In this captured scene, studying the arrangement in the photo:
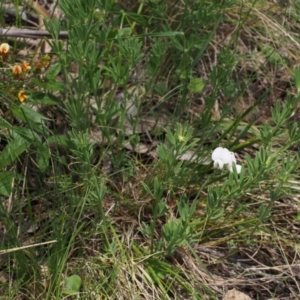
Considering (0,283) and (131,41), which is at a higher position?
(131,41)

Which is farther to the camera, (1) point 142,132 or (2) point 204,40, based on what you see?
(1) point 142,132

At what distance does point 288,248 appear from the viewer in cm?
213

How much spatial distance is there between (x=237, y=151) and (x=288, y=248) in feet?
1.41

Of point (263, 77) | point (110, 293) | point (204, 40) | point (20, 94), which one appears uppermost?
point (204, 40)

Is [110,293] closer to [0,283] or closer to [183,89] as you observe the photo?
[0,283]

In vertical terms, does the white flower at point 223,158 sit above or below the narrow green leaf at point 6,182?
above

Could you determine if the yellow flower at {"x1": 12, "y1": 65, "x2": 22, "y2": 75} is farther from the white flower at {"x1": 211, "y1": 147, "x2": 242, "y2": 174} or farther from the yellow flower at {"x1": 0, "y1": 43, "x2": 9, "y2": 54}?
the white flower at {"x1": 211, "y1": 147, "x2": 242, "y2": 174}

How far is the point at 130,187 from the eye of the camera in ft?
6.95

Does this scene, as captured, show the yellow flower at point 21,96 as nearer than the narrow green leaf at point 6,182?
No

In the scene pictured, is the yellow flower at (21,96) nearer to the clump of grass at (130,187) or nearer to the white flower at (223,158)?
the clump of grass at (130,187)

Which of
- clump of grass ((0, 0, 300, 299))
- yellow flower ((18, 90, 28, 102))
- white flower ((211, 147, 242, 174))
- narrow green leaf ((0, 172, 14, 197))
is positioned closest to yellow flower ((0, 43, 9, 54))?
clump of grass ((0, 0, 300, 299))

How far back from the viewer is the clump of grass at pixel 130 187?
→ 5.82 feet

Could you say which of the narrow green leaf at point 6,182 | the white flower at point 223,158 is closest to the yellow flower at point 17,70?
the narrow green leaf at point 6,182

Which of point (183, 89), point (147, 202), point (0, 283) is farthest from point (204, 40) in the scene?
point (0, 283)
